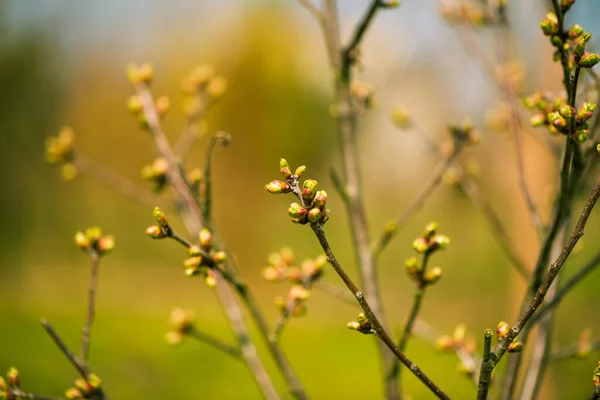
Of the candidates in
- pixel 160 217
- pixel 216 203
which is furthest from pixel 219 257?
pixel 216 203

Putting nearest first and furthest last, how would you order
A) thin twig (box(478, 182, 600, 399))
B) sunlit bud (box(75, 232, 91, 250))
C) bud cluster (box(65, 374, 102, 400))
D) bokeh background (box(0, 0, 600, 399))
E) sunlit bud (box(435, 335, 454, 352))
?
thin twig (box(478, 182, 600, 399)), bud cluster (box(65, 374, 102, 400)), sunlit bud (box(75, 232, 91, 250)), sunlit bud (box(435, 335, 454, 352)), bokeh background (box(0, 0, 600, 399))

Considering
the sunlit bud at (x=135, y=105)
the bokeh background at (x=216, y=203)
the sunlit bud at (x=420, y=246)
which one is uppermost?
the bokeh background at (x=216, y=203)

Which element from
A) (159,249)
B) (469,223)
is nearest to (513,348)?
(469,223)

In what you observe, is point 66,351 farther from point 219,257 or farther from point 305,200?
point 305,200

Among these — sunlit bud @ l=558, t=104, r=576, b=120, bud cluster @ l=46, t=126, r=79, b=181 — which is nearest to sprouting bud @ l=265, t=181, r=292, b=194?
sunlit bud @ l=558, t=104, r=576, b=120

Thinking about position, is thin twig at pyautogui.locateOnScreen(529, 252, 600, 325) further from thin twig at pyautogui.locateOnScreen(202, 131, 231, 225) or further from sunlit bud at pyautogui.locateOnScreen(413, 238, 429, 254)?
thin twig at pyautogui.locateOnScreen(202, 131, 231, 225)

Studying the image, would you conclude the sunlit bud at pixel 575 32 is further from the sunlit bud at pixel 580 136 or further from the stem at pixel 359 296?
the stem at pixel 359 296

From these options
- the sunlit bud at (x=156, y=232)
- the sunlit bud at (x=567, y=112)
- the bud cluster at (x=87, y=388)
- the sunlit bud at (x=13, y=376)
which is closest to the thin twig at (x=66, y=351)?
the bud cluster at (x=87, y=388)
